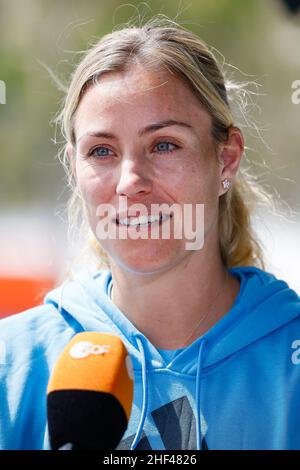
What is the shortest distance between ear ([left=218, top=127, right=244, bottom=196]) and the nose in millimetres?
257

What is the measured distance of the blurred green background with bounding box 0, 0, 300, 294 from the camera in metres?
6.77

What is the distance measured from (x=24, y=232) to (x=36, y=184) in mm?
1575

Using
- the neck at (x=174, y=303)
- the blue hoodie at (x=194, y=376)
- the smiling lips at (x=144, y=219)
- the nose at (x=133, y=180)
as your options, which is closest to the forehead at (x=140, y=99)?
the nose at (x=133, y=180)

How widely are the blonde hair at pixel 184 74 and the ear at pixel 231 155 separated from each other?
0.8 inches

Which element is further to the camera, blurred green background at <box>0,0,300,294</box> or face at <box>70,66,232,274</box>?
blurred green background at <box>0,0,300,294</box>

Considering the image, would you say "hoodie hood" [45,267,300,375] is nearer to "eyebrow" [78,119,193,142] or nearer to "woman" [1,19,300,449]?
"woman" [1,19,300,449]

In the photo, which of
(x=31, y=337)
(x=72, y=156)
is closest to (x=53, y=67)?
(x=72, y=156)

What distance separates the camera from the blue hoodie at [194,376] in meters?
1.64

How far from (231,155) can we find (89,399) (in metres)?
0.84

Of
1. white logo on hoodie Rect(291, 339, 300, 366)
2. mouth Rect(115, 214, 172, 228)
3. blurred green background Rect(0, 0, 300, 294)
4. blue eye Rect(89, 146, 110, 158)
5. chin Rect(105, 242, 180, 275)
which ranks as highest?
blurred green background Rect(0, 0, 300, 294)

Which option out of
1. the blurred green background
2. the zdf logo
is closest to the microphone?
the zdf logo

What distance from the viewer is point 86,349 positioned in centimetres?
132

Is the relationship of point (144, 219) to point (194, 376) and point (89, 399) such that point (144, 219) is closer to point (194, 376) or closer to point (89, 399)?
point (194, 376)
